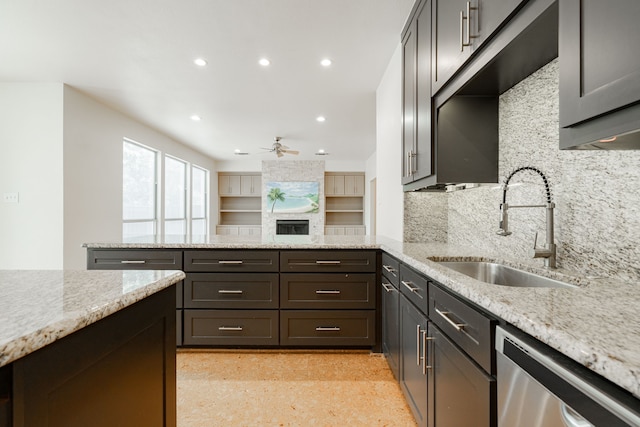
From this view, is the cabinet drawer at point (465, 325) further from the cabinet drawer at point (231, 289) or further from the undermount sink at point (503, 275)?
the cabinet drawer at point (231, 289)

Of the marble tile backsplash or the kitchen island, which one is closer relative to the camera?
the kitchen island

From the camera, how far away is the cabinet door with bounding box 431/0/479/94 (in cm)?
139

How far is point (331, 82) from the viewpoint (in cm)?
367

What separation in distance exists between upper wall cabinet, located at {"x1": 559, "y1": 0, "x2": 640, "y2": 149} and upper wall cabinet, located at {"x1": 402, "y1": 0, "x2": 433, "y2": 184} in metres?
1.08

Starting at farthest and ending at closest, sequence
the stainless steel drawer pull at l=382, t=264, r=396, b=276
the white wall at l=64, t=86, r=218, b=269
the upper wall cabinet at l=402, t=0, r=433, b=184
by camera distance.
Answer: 1. the white wall at l=64, t=86, r=218, b=269
2. the stainless steel drawer pull at l=382, t=264, r=396, b=276
3. the upper wall cabinet at l=402, t=0, r=433, b=184

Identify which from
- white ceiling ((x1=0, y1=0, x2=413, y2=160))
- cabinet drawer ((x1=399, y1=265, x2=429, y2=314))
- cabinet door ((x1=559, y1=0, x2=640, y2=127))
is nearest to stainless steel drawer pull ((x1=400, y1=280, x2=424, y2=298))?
cabinet drawer ((x1=399, y1=265, x2=429, y2=314))

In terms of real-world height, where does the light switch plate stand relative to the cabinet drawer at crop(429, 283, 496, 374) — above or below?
above

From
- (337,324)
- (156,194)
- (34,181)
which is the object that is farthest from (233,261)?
(156,194)

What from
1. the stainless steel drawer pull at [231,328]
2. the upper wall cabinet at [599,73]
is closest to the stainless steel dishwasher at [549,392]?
the upper wall cabinet at [599,73]

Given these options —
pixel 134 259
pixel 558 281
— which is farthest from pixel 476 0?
pixel 134 259

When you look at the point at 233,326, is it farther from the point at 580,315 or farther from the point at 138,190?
the point at 138,190

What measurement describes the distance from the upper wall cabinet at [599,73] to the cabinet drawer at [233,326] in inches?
89.9

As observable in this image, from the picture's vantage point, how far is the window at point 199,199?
773cm

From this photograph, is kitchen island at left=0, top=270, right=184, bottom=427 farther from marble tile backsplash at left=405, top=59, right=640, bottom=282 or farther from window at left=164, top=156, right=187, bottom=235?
window at left=164, top=156, right=187, bottom=235
